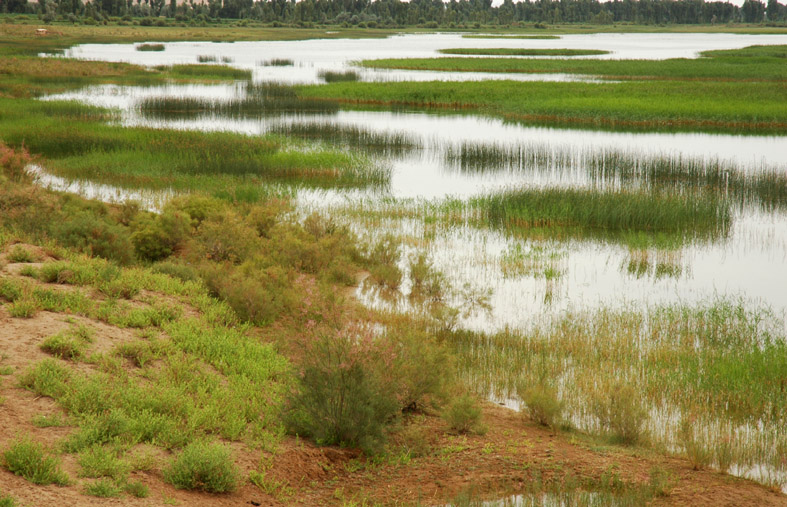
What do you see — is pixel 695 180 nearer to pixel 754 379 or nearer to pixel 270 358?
pixel 754 379

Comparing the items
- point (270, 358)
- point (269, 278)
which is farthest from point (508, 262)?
point (270, 358)

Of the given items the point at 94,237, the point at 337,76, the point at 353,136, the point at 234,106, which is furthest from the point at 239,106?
the point at 94,237

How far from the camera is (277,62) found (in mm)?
71750

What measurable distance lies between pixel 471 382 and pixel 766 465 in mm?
3409

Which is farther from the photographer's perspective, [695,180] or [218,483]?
[695,180]

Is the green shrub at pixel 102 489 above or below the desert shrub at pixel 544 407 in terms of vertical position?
above

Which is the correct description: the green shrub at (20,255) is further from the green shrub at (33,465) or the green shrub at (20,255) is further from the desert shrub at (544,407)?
the desert shrub at (544,407)

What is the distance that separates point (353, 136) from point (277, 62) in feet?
149

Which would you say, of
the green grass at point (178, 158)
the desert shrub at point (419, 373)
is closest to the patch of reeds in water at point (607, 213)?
the green grass at point (178, 158)

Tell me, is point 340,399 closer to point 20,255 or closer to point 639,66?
point 20,255

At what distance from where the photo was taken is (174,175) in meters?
21.5

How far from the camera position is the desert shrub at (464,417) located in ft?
24.0

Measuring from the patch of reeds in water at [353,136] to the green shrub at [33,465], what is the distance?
74.2 ft

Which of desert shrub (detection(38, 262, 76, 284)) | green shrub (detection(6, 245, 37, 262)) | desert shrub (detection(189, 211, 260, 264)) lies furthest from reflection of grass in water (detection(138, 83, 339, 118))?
desert shrub (detection(38, 262, 76, 284))
